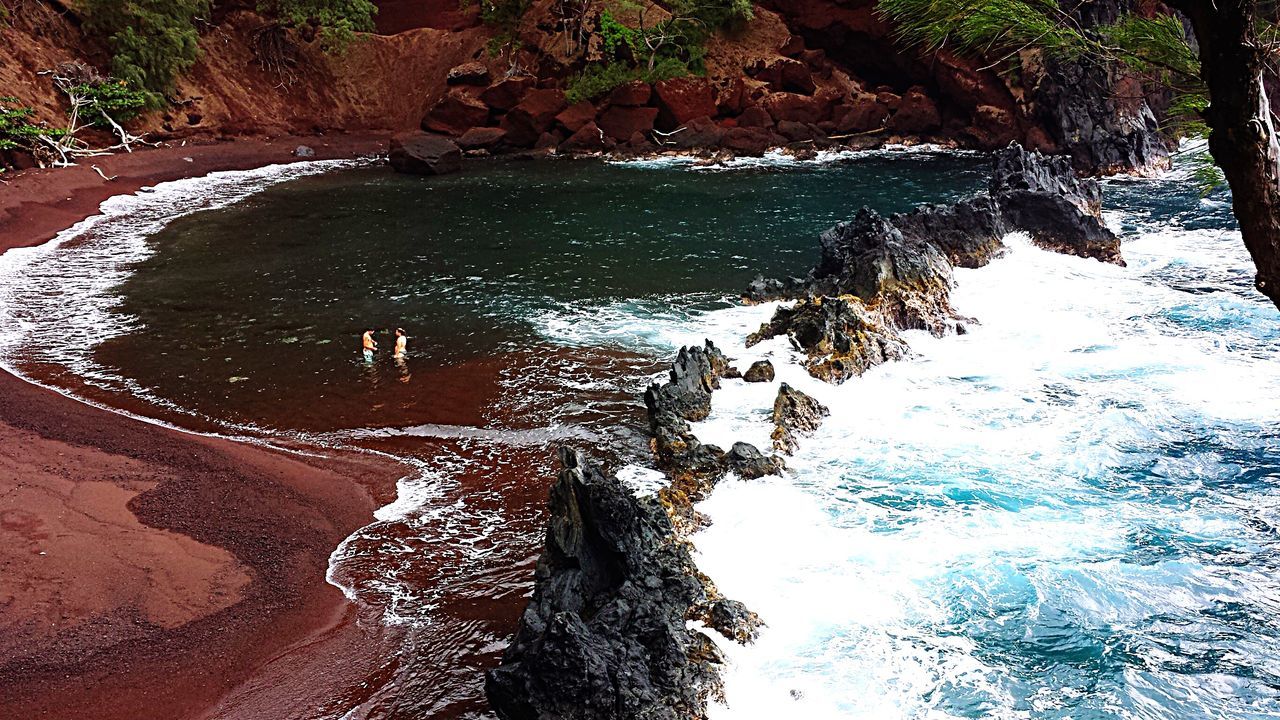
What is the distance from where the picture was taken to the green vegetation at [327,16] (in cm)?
4297

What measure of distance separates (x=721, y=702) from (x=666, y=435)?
506cm

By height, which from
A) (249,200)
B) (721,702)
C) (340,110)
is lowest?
(721,702)

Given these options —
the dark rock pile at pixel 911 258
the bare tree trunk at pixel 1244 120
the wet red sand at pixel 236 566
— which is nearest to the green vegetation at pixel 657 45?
the dark rock pile at pixel 911 258

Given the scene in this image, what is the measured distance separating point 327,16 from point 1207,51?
148 ft

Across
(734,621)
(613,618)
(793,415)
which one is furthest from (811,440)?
(613,618)

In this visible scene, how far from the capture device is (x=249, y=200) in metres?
30.4

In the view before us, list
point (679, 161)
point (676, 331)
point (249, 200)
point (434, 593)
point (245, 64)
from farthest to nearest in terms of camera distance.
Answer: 1. point (245, 64)
2. point (679, 161)
3. point (249, 200)
4. point (676, 331)
5. point (434, 593)

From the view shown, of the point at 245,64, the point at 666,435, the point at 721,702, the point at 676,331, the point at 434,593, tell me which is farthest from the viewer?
the point at 245,64

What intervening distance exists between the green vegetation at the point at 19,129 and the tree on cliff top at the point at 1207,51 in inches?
1257

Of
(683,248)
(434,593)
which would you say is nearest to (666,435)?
(434,593)

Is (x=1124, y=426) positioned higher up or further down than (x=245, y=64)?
further down

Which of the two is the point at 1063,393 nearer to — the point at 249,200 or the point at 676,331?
the point at 676,331

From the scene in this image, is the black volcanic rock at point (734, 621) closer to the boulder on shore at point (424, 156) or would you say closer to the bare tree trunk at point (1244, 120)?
the bare tree trunk at point (1244, 120)

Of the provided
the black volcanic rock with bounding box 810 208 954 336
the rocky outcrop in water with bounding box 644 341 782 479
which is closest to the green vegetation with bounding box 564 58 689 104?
the black volcanic rock with bounding box 810 208 954 336
